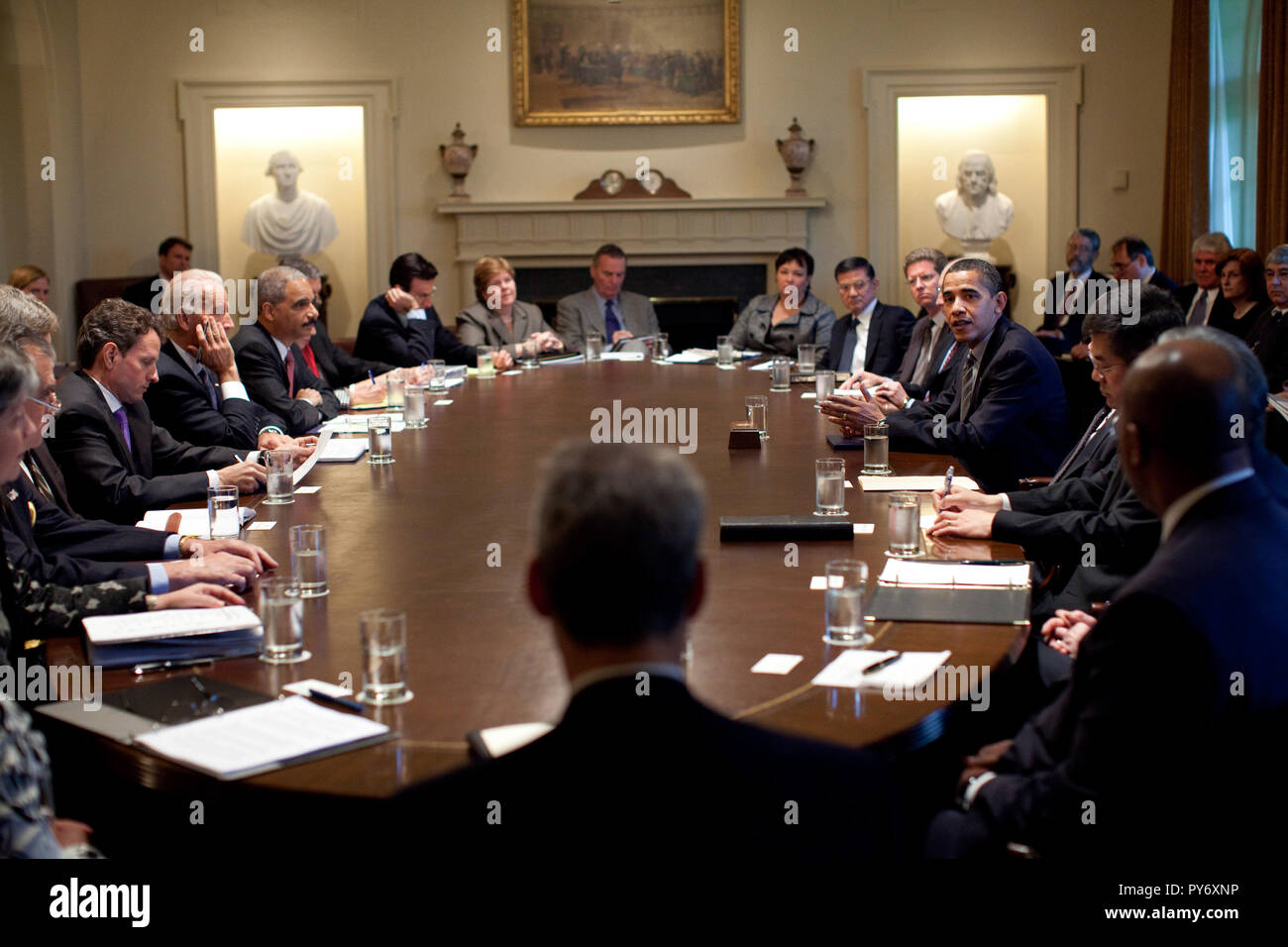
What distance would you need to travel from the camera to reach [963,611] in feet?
8.18

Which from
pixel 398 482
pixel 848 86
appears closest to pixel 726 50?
pixel 848 86

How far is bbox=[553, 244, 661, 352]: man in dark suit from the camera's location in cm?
828

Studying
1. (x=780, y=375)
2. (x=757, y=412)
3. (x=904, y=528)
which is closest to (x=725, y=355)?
(x=780, y=375)

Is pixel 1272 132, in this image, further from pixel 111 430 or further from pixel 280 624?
pixel 280 624

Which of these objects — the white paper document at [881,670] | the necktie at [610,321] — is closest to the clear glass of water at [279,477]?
the white paper document at [881,670]

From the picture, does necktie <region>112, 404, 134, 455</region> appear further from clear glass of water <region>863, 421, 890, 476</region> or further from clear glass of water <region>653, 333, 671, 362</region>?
clear glass of water <region>653, 333, 671, 362</region>

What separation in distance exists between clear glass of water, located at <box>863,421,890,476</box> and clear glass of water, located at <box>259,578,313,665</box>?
206 centimetres

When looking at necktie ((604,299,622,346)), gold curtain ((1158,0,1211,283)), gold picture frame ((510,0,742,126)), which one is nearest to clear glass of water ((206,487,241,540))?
necktie ((604,299,622,346))

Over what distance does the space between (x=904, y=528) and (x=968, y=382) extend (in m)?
2.00

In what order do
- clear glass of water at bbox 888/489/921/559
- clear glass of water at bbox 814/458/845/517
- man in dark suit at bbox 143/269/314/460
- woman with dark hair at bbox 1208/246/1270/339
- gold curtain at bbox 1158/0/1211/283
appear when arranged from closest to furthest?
clear glass of water at bbox 888/489/921/559 < clear glass of water at bbox 814/458/845/517 < man in dark suit at bbox 143/269/314/460 < woman with dark hair at bbox 1208/246/1270/339 < gold curtain at bbox 1158/0/1211/283

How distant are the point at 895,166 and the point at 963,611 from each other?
878 cm

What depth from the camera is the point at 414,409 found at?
5.02m

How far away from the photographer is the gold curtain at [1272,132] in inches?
329

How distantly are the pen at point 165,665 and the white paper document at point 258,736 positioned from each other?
0.29m
